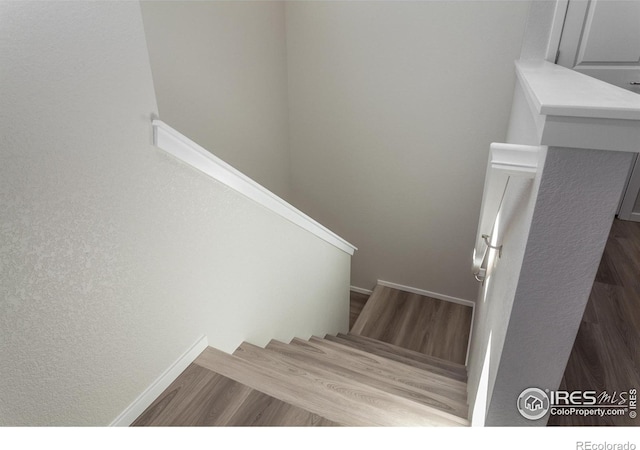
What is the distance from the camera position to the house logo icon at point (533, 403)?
1106 millimetres

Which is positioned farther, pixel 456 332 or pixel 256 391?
pixel 456 332

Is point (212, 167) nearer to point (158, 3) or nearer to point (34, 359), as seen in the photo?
point (34, 359)

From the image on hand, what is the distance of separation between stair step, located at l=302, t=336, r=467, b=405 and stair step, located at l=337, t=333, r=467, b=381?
15.6 inches

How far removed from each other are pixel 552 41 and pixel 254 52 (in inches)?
79.8

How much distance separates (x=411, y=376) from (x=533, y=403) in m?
1.23

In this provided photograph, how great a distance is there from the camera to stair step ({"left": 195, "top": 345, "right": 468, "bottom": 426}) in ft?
4.87

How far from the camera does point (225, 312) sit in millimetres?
1778

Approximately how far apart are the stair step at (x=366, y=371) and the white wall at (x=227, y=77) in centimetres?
154

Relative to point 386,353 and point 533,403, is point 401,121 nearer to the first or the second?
point 386,353

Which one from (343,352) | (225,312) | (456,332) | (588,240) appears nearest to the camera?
(588,240)

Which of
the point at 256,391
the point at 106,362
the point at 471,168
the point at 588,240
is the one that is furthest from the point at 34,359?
the point at 471,168

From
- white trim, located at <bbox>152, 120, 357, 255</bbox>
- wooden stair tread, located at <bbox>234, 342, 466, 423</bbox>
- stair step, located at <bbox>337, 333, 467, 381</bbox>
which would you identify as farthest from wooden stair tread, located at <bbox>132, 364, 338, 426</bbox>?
stair step, located at <bbox>337, 333, 467, 381</bbox>

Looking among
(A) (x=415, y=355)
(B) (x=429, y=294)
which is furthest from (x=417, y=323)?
(A) (x=415, y=355)

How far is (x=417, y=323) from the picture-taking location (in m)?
3.61
